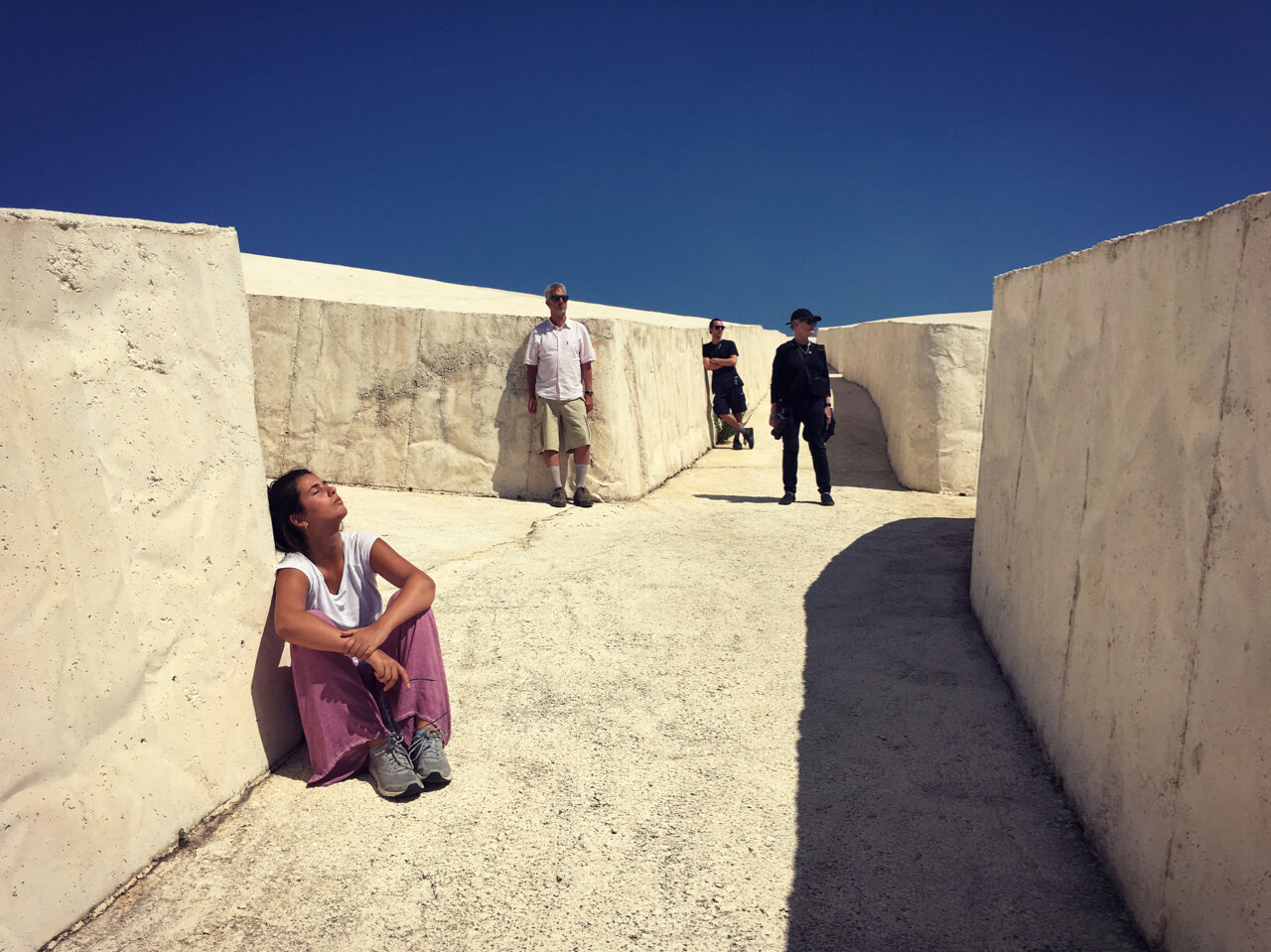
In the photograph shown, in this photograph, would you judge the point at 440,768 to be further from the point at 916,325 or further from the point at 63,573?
the point at 916,325

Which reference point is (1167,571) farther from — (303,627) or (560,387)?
(560,387)

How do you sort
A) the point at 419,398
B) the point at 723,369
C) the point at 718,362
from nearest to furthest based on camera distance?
the point at 419,398
the point at 718,362
the point at 723,369

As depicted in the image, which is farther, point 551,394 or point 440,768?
point 551,394

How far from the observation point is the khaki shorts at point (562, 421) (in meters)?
7.68

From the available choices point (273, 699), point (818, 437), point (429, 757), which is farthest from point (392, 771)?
point (818, 437)

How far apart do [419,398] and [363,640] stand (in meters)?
5.32

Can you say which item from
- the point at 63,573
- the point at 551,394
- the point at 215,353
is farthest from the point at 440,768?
the point at 551,394

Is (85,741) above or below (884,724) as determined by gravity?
above

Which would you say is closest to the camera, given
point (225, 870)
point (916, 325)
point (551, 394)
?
point (225, 870)

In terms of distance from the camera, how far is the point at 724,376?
1159 centimetres

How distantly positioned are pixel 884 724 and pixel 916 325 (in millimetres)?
6665

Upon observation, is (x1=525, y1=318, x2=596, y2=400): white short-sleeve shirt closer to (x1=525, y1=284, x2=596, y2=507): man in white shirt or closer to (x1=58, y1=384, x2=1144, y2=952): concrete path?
(x1=525, y1=284, x2=596, y2=507): man in white shirt

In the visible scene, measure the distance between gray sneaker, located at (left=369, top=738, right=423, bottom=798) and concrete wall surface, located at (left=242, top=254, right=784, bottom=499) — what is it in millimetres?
4882

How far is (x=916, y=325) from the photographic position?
9492 mm
